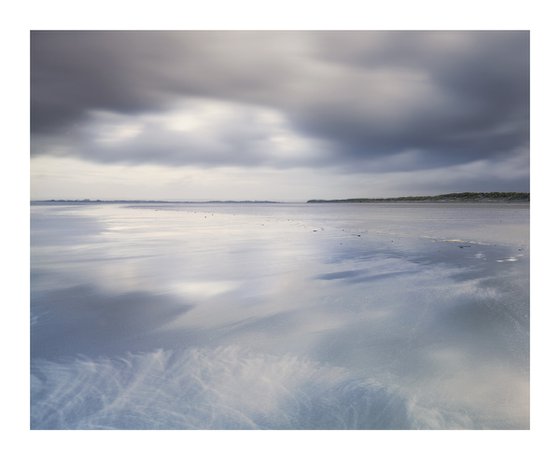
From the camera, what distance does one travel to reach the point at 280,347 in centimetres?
298

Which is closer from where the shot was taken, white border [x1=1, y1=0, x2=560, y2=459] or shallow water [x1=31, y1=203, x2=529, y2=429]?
shallow water [x1=31, y1=203, x2=529, y2=429]

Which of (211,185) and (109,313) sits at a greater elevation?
(211,185)

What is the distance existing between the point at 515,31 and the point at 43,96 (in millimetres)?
5767

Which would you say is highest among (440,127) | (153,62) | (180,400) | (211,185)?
(153,62)

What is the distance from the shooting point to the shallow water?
232 cm

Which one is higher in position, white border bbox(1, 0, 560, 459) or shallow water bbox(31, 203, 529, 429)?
white border bbox(1, 0, 560, 459)

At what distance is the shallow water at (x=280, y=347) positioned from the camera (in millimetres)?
2322

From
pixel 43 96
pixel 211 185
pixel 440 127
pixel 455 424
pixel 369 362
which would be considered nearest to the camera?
pixel 455 424
